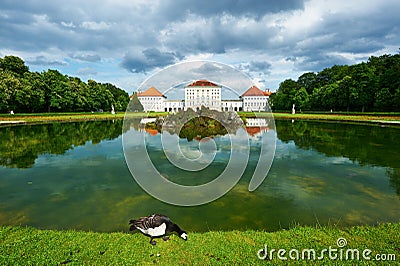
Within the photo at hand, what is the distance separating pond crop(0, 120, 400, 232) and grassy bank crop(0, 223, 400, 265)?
1.92 ft

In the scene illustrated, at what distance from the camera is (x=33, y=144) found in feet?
43.1

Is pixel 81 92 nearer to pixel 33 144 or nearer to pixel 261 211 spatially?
pixel 33 144

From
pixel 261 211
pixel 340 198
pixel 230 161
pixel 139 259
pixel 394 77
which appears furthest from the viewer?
pixel 394 77

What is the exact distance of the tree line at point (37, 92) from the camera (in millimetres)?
33156

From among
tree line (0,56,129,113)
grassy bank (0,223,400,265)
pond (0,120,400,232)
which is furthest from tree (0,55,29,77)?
grassy bank (0,223,400,265)

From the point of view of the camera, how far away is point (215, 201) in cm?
554

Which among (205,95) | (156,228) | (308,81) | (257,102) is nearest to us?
(156,228)

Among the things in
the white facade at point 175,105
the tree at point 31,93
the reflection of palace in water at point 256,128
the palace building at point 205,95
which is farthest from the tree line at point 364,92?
the tree at point 31,93

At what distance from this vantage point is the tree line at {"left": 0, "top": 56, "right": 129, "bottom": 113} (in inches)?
1305

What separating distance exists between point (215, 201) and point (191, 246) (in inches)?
84.7

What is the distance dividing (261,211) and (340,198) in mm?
2192

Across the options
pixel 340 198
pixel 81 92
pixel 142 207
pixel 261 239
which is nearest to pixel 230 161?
pixel 340 198

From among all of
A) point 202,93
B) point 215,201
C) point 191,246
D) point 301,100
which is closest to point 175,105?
point 202,93

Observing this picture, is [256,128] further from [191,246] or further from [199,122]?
[191,246]
